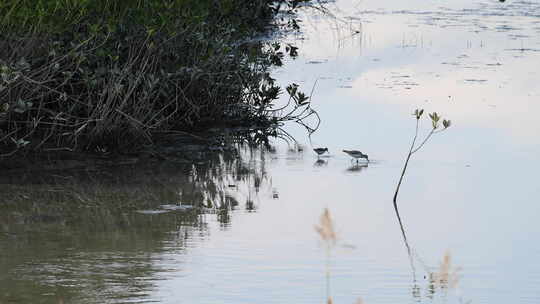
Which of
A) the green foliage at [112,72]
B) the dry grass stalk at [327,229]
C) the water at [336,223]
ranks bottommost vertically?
the water at [336,223]

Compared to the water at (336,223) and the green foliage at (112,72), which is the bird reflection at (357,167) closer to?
the water at (336,223)

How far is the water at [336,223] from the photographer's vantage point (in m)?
5.82

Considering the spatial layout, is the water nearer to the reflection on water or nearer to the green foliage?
the reflection on water

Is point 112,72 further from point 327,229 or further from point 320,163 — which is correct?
point 327,229

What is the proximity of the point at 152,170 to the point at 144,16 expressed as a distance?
4.14 feet

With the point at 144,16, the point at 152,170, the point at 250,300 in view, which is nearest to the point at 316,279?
the point at 250,300

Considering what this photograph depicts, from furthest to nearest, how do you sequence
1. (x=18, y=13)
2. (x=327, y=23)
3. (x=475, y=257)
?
(x=327, y=23) → (x=18, y=13) → (x=475, y=257)

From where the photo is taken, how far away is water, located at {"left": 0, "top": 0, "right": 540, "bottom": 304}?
5.82 metres

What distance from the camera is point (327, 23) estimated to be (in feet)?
→ 76.5

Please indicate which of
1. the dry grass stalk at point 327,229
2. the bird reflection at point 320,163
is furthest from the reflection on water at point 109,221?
the dry grass stalk at point 327,229

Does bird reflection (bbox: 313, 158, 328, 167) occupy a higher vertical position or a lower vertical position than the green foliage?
lower

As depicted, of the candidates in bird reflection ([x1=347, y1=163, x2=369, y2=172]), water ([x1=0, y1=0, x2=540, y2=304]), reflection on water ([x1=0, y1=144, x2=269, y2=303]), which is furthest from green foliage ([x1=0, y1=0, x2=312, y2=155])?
bird reflection ([x1=347, y1=163, x2=369, y2=172])

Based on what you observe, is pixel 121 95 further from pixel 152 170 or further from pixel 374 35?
pixel 374 35

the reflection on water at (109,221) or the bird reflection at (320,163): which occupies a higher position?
the bird reflection at (320,163)
